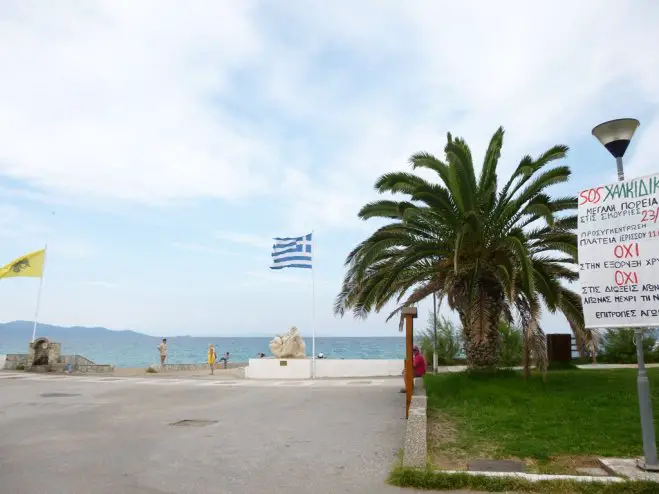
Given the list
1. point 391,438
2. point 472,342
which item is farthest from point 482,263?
point 391,438

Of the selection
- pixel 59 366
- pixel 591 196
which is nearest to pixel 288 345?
pixel 59 366

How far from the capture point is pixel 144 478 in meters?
6.41

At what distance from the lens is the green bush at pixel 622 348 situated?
2208 cm

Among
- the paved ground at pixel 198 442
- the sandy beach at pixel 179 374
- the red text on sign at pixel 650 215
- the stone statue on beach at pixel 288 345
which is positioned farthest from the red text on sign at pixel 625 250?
the sandy beach at pixel 179 374

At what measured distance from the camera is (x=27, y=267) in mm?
26703

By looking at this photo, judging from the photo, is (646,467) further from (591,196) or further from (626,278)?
(591,196)

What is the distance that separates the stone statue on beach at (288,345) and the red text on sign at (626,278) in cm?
1952

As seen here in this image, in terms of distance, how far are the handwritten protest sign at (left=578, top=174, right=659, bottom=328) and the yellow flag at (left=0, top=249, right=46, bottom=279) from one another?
87.2 ft

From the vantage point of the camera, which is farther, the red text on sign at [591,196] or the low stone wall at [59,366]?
the low stone wall at [59,366]

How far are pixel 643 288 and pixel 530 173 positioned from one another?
5979 millimetres

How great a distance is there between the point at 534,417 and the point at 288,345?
664 inches

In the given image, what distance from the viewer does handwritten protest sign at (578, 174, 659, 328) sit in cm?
662

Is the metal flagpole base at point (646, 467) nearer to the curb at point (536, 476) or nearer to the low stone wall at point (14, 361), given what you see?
the curb at point (536, 476)

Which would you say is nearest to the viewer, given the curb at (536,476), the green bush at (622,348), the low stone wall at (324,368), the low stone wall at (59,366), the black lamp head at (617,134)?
the curb at (536,476)
